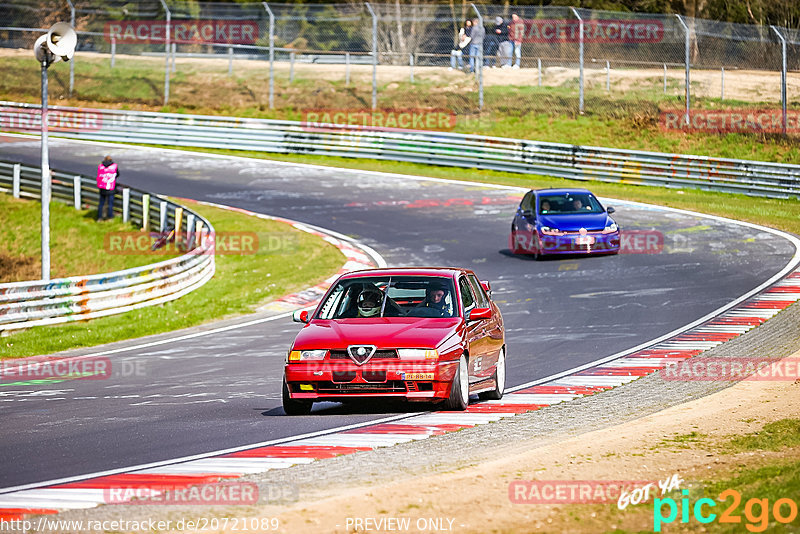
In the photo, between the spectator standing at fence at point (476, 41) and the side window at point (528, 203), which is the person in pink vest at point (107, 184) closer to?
the side window at point (528, 203)

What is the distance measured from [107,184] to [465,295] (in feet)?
69.0

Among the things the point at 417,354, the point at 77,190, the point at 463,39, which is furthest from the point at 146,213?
the point at 417,354

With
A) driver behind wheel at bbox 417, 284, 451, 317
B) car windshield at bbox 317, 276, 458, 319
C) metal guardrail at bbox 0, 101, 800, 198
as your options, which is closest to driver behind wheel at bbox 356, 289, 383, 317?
car windshield at bbox 317, 276, 458, 319

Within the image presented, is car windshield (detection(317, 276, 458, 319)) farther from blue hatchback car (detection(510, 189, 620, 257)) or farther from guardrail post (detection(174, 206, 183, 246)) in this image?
guardrail post (detection(174, 206, 183, 246))

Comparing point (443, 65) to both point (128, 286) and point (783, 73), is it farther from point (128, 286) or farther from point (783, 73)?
point (128, 286)

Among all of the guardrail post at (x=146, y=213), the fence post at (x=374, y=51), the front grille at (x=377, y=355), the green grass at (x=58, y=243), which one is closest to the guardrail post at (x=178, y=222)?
the green grass at (x=58, y=243)

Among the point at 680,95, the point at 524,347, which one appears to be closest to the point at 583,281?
the point at 524,347

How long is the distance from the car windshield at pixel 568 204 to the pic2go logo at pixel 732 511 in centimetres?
1792

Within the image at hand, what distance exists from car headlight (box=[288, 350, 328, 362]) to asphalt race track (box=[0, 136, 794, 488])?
597 mm

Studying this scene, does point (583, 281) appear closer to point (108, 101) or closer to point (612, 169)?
point (612, 169)

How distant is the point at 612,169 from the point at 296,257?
13954mm

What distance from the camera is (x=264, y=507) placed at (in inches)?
285

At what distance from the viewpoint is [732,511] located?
686 centimetres

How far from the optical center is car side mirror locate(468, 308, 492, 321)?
11555 millimetres
